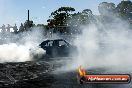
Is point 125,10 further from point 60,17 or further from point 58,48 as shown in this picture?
point 58,48

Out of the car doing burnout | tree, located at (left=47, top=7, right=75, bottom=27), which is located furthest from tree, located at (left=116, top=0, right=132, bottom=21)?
the car doing burnout

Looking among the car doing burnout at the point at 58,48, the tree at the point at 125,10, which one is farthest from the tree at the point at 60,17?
the car doing burnout at the point at 58,48

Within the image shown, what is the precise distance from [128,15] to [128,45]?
5476 cm

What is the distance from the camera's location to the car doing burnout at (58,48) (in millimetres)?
21469

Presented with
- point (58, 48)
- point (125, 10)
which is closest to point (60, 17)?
point (125, 10)

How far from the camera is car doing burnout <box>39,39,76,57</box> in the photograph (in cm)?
2147

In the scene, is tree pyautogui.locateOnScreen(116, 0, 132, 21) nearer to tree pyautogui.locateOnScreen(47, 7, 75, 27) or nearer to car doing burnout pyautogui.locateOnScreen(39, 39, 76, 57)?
tree pyautogui.locateOnScreen(47, 7, 75, 27)

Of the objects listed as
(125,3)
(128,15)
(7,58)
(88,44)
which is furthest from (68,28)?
(125,3)

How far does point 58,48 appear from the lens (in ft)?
71.6

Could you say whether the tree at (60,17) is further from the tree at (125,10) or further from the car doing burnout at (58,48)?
the car doing burnout at (58,48)

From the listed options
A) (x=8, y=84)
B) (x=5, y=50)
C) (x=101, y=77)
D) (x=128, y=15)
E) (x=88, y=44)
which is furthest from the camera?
(x=128, y=15)

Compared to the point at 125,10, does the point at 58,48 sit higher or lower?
lower

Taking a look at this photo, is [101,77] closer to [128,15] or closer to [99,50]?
[99,50]

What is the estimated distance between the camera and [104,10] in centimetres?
8475
